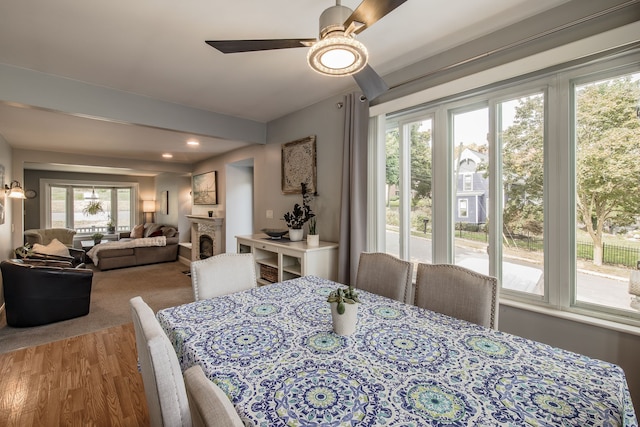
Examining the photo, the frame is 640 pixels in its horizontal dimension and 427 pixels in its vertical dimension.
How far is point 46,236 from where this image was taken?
6.06 m

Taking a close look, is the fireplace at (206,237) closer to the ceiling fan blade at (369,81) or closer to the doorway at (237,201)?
the doorway at (237,201)

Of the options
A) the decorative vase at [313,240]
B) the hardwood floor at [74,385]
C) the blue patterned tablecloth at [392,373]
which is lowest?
the hardwood floor at [74,385]

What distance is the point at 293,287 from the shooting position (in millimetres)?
1882

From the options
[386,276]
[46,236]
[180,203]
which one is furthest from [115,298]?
[386,276]

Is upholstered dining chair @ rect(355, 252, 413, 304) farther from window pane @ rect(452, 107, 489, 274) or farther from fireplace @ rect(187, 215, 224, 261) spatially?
fireplace @ rect(187, 215, 224, 261)

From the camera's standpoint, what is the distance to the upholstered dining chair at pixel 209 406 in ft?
1.69

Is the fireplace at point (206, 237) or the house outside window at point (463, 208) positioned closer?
the house outside window at point (463, 208)

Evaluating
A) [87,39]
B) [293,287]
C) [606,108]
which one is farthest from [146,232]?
[606,108]

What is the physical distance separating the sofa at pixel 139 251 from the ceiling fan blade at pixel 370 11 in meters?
6.33

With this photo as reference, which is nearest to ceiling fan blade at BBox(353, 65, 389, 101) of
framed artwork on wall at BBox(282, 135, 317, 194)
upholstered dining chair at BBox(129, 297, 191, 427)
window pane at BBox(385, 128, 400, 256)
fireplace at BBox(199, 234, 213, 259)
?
window pane at BBox(385, 128, 400, 256)

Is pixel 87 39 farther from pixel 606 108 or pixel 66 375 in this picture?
pixel 606 108

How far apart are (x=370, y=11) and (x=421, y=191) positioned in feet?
5.17

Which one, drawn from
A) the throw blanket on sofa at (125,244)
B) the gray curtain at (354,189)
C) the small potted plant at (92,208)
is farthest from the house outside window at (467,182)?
the small potted plant at (92,208)

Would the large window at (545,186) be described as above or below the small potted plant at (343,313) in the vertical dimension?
above
